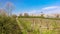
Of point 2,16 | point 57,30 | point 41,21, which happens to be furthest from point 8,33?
point 57,30

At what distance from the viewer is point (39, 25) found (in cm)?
566

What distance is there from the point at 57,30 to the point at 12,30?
2003 millimetres

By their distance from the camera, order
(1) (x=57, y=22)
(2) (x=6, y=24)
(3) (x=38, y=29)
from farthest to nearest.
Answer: (1) (x=57, y=22) < (3) (x=38, y=29) < (2) (x=6, y=24)

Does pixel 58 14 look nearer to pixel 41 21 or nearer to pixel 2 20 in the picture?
pixel 41 21

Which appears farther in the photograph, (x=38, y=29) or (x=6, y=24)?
(x=38, y=29)

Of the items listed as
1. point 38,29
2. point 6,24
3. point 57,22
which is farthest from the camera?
point 57,22

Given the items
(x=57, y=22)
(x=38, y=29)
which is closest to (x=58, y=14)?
(x=57, y=22)

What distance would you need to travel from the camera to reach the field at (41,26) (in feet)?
18.0

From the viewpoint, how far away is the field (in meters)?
5.50

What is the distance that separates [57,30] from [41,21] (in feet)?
2.55

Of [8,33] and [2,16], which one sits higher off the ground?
[2,16]

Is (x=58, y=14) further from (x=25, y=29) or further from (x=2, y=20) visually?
(x=2, y=20)

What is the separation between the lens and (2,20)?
15.0 ft

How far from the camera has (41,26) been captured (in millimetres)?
5574
